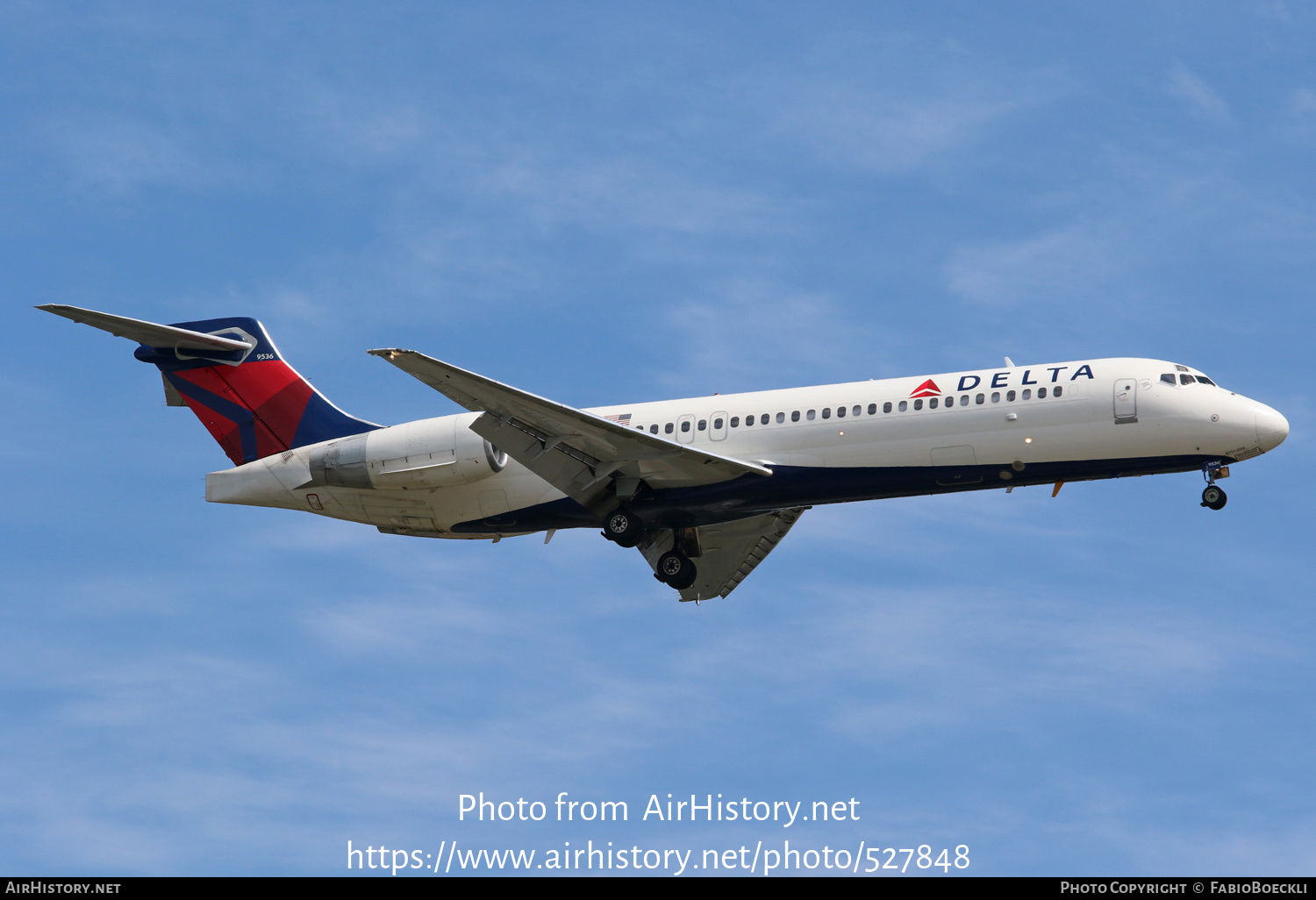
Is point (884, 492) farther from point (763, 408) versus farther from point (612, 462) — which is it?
point (612, 462)

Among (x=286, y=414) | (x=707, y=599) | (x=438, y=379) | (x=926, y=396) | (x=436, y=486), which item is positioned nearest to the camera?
(x=438, y=379)

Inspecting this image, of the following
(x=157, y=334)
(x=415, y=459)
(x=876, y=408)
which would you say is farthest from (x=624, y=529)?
(x=157, y=334)

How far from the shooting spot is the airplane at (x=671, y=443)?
25703mm

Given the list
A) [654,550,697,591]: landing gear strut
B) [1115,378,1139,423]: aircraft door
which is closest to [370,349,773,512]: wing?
[654,550,697,591]: landing gear strut

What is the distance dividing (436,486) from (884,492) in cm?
851

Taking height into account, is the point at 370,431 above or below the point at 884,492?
above

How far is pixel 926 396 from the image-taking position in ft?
87.0

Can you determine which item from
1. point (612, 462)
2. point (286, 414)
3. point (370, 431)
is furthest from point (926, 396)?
point (286, 414)

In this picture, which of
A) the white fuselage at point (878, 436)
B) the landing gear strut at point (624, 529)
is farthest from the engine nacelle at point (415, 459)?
the landing gear strut at point (624, 529)

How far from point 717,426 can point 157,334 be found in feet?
37.8

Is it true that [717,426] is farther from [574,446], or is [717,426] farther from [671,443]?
[574,446]

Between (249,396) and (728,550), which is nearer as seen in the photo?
(249,396)

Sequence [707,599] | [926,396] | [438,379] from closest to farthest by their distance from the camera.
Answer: [438,379]
[926,396]
[707,599]

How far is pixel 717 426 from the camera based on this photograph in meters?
28.0
